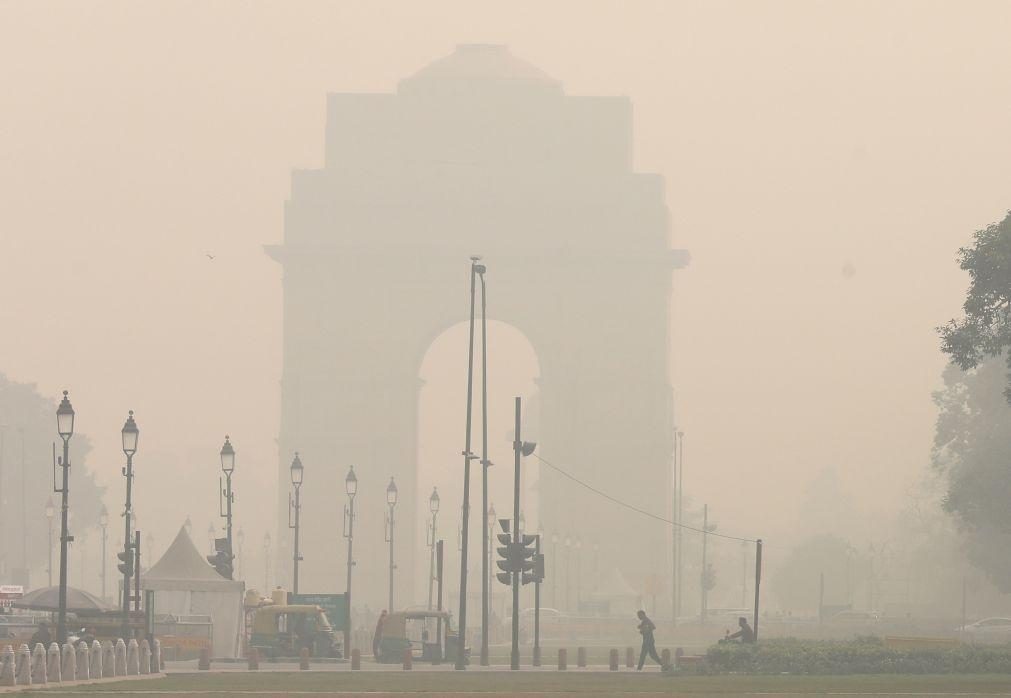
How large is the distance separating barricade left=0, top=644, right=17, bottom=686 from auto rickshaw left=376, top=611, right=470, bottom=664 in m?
15.1

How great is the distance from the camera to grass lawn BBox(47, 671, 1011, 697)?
3225cm

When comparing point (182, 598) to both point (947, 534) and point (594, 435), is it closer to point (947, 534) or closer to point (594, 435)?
point (594, 435)

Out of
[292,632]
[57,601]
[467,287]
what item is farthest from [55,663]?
[467,287]

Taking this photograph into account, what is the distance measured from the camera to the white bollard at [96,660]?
36.0m

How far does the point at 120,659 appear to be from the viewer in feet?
123

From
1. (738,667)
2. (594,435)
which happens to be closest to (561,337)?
(594,435)

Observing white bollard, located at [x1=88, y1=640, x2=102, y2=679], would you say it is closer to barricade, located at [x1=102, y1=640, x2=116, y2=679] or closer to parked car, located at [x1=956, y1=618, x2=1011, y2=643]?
barricade, located at [x1=102, y1=640, x2=116, y2=679]

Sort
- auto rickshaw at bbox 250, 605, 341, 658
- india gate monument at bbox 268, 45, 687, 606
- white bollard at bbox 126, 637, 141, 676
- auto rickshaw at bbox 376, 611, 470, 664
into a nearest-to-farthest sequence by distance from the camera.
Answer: white bollard at bbox 126, 637, 141, 676 → auto rickshaw at bbox 250, 605, 341, 658 → auto rickshaw at bbox 376, 611, 470, 664 → india gate monument at bbox 268, 45, 687, 606

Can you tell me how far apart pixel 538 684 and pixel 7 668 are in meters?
7.26

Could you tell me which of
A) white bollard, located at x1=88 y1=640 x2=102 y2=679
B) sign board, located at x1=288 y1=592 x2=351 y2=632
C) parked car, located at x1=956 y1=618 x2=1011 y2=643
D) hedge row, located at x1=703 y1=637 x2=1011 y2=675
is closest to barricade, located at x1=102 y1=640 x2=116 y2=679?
white bollard, located at x1=88 y1=640 x2=102 y2=679

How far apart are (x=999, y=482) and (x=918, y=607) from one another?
1577 inches

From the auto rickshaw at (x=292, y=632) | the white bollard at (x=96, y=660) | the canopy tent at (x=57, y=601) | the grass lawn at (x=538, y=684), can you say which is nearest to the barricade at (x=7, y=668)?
the grass lawn at (x=538, y=684)

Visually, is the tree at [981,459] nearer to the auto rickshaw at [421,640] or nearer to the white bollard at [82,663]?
the auto rickshaw at [421,640]

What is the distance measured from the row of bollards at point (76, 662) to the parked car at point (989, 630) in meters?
29.7
